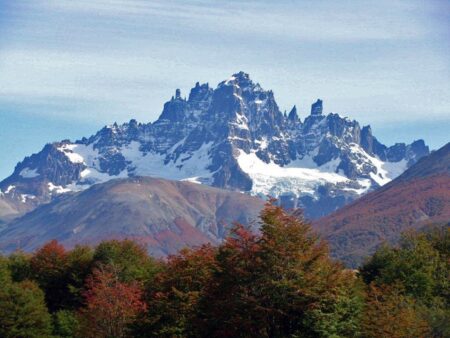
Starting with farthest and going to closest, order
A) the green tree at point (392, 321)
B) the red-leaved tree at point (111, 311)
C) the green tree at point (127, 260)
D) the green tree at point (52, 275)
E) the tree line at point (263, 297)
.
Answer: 1. the green tree at point (52, 275)
2. the green tree at point (127, 260)
3. the red-leaved tree at point (111, 311)
4. the green tree at point (392, 321)
5. the tree line at point (263, 297)

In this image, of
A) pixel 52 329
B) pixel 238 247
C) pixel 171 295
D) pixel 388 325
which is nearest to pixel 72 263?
pixel 52 329

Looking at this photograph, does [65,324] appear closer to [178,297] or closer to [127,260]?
[127,260]

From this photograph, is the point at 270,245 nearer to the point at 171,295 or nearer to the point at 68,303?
the point at 171,295

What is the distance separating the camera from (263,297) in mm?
74562

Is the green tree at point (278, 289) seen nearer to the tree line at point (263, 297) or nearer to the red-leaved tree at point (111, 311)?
the tree line at point (263, 297)

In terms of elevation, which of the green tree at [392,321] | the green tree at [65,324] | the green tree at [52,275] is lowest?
the green tree at [392,321]

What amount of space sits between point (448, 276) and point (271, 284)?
3832cm

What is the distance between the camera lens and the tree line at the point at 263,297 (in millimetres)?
74625

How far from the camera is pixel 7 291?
10656 cm

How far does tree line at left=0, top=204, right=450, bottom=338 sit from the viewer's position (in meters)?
74.6

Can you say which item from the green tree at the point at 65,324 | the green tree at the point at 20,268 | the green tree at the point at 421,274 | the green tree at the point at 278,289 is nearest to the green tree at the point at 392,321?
the green tree at the point at 278,289

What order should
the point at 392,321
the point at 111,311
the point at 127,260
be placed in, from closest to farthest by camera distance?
the point at 392,321
the point at 111,311
the point at 127,260

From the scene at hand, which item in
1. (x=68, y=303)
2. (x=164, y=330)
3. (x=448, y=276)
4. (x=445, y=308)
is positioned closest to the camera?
(x=164, y=330)

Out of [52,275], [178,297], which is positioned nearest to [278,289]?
[178,297]
